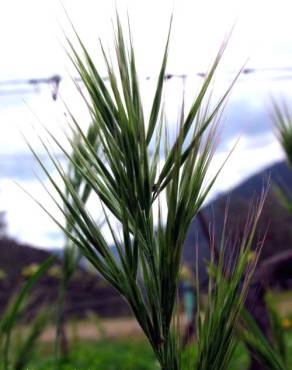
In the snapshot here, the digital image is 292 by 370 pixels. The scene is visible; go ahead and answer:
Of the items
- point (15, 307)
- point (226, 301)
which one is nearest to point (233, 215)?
point (226, 301)

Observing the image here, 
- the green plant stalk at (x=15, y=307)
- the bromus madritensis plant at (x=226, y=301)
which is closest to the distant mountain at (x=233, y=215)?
the bromus madritensis plant at (x=226, y=301)

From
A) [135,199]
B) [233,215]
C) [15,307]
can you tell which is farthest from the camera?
[15,307]

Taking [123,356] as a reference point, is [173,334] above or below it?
below

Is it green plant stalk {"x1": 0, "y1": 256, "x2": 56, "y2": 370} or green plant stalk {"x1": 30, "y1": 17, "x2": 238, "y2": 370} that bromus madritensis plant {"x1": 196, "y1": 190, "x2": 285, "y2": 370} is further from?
green plant stalk {"x1": 0, "y1": 256, "x2": 56, "y2": 370}

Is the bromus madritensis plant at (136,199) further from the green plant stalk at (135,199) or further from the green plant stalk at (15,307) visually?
the green plant stalk at (15,307)

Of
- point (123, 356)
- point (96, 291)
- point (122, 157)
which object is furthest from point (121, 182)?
point (96, 291)

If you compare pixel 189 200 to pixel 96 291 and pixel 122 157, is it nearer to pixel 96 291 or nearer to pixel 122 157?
pixel 122 157

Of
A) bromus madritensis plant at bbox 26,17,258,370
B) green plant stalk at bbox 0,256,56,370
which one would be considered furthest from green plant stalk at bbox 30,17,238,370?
green plant stalk at bbox 0,256,56,370

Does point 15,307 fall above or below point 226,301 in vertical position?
above

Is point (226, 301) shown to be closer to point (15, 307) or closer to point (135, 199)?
point (135, 199)

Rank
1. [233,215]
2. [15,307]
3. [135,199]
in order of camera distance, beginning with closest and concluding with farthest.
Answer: [135,199]
[233,215]
[15,307]

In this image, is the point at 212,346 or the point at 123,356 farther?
the point at 123,356
